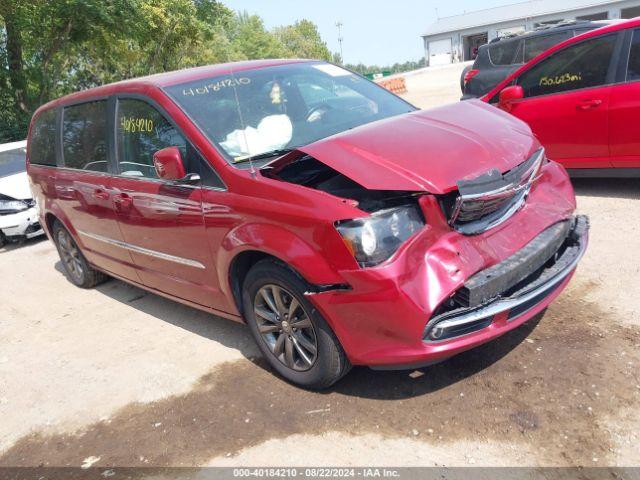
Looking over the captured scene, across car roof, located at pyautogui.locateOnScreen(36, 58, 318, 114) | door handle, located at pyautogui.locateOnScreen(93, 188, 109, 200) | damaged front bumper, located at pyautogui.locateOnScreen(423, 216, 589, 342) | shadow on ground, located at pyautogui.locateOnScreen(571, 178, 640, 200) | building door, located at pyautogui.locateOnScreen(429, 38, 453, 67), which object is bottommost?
building door, located at pyautogui.locateOnScreen(429, 38, 453, 67)

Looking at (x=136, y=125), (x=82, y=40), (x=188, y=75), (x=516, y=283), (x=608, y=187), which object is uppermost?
(x=82, y=40)

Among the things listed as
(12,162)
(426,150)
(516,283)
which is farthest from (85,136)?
(12,162)

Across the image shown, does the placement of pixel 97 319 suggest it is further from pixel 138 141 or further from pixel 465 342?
pixel 465 342

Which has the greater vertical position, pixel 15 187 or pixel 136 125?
pixel 136 125

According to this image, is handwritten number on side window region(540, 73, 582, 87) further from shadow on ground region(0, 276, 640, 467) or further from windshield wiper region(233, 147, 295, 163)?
windshield wiper region(233, 147, 295, 163)

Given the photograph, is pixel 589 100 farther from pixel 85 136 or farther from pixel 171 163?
pixel 85 136

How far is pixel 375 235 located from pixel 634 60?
4.34 meters

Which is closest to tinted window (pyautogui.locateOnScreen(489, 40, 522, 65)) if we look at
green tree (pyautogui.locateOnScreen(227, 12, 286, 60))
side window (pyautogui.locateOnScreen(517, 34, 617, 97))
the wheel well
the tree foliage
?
side window (pyautogui.locateOnScreen(517, 34, 617, 97))

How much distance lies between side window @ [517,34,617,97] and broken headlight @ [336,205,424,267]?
4168mm

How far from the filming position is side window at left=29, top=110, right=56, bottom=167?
18.2ft

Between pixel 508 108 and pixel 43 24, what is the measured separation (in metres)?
16.2

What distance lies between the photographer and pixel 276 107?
154 inches

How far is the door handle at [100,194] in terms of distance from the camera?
4446 millimetres

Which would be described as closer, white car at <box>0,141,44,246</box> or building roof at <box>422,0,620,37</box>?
white car at <box>0,141,44,246</box>
